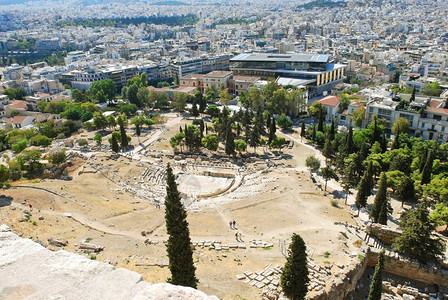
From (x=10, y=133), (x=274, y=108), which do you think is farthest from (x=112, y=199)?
(x=274, y=108)

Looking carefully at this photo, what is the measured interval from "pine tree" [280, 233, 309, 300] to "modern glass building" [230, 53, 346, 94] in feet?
207

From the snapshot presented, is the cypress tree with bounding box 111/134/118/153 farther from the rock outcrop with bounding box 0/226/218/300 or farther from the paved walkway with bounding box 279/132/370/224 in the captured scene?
the rock outcrop with bounding box 0/226/218/300

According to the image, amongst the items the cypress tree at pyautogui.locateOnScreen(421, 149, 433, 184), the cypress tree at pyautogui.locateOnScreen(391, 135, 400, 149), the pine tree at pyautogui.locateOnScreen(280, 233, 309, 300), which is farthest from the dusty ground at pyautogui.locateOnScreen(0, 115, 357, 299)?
the cypress tree at pyautogui.locateOnScreen(391, 135, 400, 149)

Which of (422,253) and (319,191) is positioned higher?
(422,253)

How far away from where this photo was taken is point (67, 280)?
274 inches

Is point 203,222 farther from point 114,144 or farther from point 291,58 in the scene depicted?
point 291,58

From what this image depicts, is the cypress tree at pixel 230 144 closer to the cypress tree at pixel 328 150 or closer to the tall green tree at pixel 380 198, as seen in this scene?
the cypress tree at pixel 328 150

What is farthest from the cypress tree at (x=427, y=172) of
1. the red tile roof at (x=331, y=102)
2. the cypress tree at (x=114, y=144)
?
the cypress tree at (x=114, y=144)

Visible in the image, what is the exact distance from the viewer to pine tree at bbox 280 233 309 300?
16969 mm

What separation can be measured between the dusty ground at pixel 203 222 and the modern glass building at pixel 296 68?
146ft

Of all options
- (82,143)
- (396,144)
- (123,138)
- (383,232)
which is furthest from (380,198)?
(82,143)

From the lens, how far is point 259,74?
8531 centimetres

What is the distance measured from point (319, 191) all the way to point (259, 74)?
181ft

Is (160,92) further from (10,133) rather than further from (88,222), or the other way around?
(88,222)
